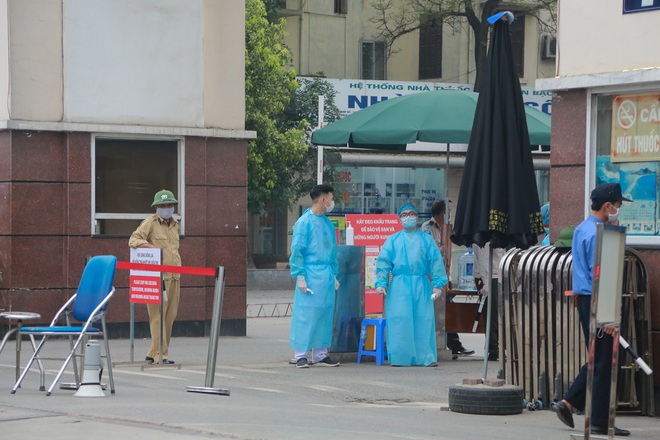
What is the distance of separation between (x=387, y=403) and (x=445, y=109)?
201 inches

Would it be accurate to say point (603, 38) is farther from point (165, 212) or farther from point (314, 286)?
point (165, 212)

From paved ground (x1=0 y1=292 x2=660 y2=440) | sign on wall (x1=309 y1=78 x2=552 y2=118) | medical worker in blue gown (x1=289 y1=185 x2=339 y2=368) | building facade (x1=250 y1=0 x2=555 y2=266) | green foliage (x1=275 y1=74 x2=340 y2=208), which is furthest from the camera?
building facade (x1=250 y1=0 x2=555 y2=266)

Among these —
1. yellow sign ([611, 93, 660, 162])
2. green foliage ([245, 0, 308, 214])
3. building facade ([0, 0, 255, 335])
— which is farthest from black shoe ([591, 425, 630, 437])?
green foliage ([245, 0, 308, 214])

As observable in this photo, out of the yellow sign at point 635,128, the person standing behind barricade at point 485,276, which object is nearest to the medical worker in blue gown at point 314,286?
the person standing behind barricade at point 485,276

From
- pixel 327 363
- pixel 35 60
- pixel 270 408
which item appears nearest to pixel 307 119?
pixel 35 60

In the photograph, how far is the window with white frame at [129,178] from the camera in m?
16.8

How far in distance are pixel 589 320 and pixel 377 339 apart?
5.59 m

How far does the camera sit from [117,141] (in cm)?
1697

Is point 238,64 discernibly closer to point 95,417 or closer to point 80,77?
point 80,77

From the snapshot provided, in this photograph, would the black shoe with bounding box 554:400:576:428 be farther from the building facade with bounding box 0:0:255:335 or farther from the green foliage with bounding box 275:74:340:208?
the green foliage with bounding box 275:74:340:208

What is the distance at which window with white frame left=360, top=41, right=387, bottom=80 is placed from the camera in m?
43.1

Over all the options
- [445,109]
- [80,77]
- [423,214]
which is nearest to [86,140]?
[80,77]

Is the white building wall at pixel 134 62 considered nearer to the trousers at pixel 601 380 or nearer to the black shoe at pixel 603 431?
the trousers at pixel 601 380

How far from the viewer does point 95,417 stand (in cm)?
940
